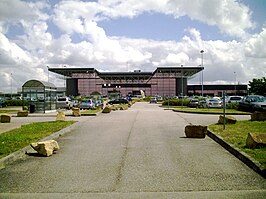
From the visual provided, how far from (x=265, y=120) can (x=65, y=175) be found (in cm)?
1561

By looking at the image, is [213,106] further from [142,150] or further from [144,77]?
[144,77]

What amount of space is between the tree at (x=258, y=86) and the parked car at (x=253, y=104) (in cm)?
3719

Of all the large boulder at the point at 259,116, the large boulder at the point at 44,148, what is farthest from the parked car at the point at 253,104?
Result: the large boulder at the point at 44,148

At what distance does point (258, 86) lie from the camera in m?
73.2

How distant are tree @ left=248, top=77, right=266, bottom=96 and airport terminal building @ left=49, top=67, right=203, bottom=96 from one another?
51601 millimetres

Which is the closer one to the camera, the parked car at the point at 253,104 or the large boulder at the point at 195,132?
the large boulder at the point at 195,132

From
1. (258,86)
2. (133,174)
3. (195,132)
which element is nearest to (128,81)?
(258,86)

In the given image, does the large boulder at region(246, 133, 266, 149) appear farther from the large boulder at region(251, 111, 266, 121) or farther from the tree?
the tree

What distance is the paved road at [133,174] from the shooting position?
21.5 feet

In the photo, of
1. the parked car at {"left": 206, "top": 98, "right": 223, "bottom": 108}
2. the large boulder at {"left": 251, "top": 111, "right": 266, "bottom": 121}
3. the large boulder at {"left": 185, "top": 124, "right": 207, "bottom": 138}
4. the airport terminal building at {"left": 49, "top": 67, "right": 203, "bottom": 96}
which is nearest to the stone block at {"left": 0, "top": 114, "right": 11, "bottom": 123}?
the large boulder at {"left": 185, "top": 124, "right": 207, "bottom": 138}

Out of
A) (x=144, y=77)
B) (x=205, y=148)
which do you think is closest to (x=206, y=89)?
(x=144, y=77)

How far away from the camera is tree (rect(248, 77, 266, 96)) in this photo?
7131cm

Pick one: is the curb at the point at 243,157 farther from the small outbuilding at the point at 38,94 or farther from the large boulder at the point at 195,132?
the small outbuilding at the point at 38,94

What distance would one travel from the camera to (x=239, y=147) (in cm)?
1065
